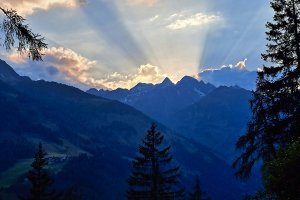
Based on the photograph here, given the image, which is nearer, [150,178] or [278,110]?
[278,110]

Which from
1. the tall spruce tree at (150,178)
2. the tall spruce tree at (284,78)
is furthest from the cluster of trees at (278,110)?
the tall spruce tree at (150,178)

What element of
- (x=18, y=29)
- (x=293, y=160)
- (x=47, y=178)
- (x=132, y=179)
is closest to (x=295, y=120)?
(x=293, y=160)

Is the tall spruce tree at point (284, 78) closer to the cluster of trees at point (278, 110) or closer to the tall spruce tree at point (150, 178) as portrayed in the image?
the cluster of trees at point (278, 110)

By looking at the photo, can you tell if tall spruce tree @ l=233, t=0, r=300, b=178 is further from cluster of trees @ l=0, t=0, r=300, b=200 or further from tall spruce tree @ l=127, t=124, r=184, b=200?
tall spruce tree @ l=127, t=124, r=184, b=200

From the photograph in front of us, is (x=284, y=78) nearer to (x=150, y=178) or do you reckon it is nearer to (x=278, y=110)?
(x=278, y=110)

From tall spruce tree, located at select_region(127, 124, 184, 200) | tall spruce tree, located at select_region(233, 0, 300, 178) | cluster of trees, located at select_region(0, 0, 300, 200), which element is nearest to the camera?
cluster of trees, located at select_region(0, 0, 300, 200)

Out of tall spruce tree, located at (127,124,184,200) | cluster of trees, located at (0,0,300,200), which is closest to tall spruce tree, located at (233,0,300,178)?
cluster of trees, located at (0,0,300,200)

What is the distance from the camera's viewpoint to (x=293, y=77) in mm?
27031

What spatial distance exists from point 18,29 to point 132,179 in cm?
3638

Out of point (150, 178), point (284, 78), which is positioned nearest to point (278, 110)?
point (284, 78)

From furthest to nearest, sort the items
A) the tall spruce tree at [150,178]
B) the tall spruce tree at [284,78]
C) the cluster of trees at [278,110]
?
the tall spruce tree at [150,178] → the tall spruce tree at [284,78] → the cluster of trees at [278,110]

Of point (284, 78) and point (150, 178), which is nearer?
point (284, 78)

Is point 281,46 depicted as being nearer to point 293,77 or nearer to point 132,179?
point 293,77

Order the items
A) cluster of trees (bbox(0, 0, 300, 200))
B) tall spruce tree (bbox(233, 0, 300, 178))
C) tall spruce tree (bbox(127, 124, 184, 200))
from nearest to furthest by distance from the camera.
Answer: cluster of trees (bbox(0, 0, 300, 200)) → tall spruce tree (bbox(233, 0, 300, 178)) → tall spruce tree (bbox(127, 124, 184, 200))
